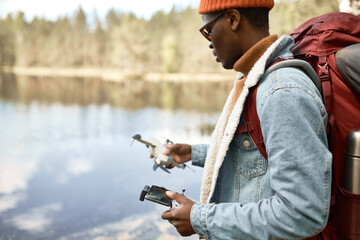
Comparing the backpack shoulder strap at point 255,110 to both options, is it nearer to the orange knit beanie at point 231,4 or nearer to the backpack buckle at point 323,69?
the backpack buckle at point 323,69

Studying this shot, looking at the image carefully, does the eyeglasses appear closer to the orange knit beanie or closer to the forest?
the orange knit beanie

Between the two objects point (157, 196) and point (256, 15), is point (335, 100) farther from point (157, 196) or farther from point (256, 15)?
point (157, 196)

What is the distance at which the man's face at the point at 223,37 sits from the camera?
1653mm

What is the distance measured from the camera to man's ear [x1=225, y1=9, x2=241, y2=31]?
161 centimetres

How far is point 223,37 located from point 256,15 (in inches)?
7.6

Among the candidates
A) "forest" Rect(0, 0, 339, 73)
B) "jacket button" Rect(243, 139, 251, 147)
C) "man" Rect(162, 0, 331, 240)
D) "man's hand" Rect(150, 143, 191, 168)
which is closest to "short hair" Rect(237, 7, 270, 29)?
"man" Rect(162, 0, 331, 240)

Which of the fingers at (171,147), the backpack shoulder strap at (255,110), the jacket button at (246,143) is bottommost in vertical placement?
the fingers at (171,147)

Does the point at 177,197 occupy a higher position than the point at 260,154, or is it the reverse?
the point at 260,154

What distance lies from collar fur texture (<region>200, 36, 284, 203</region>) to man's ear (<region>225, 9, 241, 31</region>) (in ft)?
0.73

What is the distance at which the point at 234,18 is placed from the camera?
1.63 m

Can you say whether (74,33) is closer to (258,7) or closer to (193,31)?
(193,31)

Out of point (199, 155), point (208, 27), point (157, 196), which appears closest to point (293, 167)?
point (157, 196)

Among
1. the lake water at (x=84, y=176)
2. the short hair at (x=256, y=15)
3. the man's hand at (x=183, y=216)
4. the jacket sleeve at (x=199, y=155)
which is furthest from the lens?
the lake water at (x=84, y=176)

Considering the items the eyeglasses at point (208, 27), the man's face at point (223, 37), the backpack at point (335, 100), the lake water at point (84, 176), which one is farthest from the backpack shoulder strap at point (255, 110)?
the lake water at point (84, 176)
